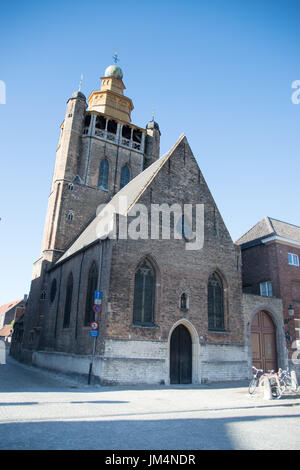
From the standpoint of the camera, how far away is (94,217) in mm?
28000

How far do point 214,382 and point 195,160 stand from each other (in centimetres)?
1260

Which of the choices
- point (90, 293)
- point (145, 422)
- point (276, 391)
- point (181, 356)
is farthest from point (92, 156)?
point (145, 422)

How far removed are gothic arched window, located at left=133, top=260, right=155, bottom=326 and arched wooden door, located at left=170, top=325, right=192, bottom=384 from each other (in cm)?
177

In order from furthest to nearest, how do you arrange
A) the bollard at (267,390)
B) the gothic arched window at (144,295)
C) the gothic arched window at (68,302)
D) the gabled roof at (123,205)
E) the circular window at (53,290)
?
the circular window at (53,290), the gothic arched window at (68,302), the gabled roof at (123,205), the gothic arched window at (144,295), the bollard at (267,390)

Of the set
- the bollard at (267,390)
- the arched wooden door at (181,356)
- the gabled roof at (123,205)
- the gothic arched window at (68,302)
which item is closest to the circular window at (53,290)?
the gabled roof at (123,205)

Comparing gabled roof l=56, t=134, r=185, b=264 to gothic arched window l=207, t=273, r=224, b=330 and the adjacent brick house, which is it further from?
the adjacent brick house

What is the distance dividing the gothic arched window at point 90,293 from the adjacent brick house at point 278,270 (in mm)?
11476

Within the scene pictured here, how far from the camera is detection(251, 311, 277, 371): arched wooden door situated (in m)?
20.3

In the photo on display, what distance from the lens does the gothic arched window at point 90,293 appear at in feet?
58.2

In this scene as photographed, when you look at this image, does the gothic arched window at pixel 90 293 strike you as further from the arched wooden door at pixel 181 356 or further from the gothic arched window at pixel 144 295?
the arched wooden door at pixel 181 356

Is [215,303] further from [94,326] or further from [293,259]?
[293,259]

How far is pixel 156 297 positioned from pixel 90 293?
3727mm

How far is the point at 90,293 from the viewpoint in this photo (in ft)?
59.8

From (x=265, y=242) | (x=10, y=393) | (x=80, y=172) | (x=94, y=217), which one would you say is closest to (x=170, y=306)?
(x=10, y=393)
